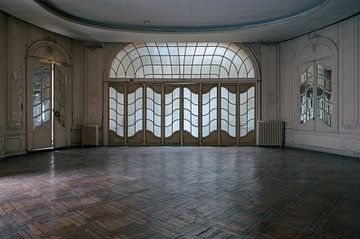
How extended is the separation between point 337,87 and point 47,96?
727 centimetres

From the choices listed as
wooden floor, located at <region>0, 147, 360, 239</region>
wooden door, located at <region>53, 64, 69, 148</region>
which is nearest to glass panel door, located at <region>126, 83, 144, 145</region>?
wooden door, located at <region>53, 64, 69, 148</region>

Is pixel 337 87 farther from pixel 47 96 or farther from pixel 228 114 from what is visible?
pixel 47 96

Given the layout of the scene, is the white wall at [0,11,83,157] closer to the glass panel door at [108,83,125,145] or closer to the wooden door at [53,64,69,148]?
the wooden door at [53,64,69,148]

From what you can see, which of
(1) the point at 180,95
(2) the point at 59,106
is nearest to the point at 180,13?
(1) the point at 180,95

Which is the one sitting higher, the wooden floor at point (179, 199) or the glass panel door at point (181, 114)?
the glass panel door at point (181, 114)

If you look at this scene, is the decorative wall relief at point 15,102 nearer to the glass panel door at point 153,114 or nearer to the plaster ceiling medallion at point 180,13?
the plaster ceiling medallion at point 180,13

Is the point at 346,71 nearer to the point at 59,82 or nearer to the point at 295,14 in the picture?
the point at 295,14

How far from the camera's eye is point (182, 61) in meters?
9.12

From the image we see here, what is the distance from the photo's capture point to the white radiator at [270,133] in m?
8.48

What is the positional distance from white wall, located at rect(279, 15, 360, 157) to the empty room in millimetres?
31

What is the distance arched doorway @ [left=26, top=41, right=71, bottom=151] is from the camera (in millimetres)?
7082

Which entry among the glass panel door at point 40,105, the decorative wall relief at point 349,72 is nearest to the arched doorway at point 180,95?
the glass panel door at point 40,105

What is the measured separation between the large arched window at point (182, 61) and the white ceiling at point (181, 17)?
77 centimetres

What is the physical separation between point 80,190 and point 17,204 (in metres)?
0.76
